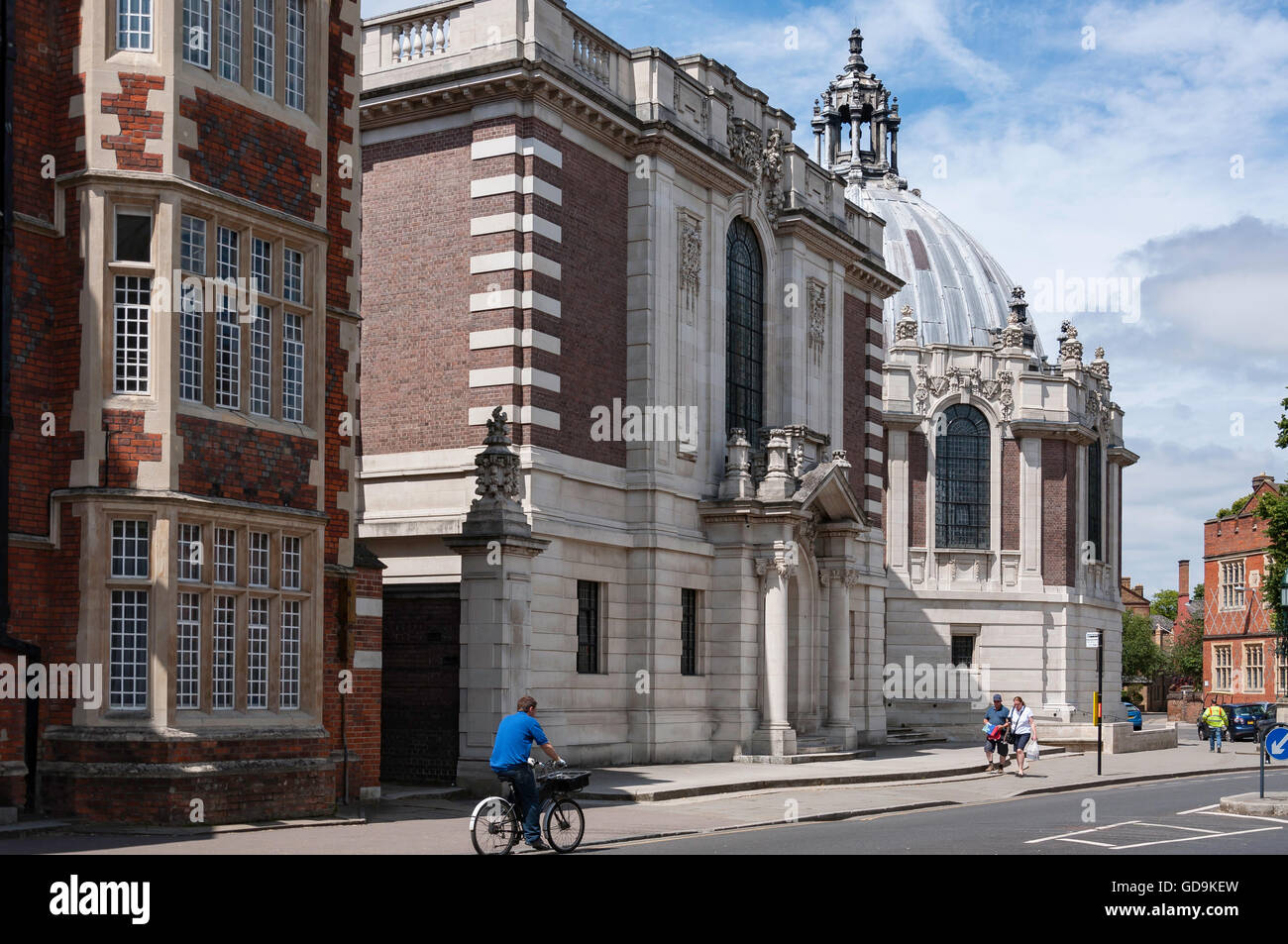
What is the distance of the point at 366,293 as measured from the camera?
3288 cm

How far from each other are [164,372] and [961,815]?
44.3 ft

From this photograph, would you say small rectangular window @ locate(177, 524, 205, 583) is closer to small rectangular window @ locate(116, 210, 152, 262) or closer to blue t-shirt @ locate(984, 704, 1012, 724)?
small rectangular window @ locate(116, 210, 152, 262)

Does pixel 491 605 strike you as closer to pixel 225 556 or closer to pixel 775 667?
pixel 225 556

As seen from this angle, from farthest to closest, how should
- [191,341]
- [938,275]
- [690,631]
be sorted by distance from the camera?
[938,275]
[690,631]
[191,341]

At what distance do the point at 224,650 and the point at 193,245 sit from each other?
5061mm

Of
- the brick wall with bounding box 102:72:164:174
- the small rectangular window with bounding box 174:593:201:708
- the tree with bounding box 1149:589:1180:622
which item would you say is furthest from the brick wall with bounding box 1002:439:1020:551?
the tree with bounding box 1149:589:1180:622

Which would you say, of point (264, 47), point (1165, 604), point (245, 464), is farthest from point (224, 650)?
point (1165, 604)

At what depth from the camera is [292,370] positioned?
21953mm

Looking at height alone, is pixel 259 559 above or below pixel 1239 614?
above

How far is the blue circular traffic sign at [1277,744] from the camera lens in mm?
23234

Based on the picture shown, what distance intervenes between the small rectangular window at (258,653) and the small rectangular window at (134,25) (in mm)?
7000

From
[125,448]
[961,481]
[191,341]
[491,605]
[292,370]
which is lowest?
[491,605]

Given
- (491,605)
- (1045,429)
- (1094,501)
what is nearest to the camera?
(491,605)
